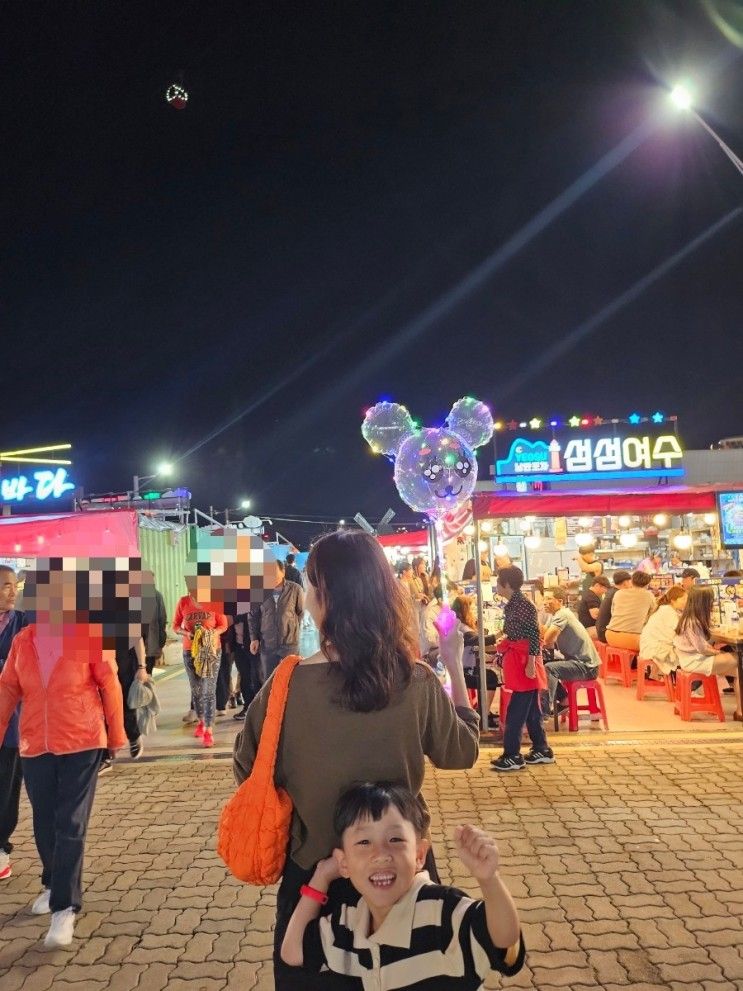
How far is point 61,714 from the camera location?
3.68 metres

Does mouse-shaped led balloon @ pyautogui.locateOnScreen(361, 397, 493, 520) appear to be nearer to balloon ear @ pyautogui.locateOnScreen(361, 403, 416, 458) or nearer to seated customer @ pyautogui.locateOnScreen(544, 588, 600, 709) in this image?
balloon ear @ pyautogui.locateOnScreen(361, 403, 416, 458)

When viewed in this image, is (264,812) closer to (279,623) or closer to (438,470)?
(279,623)

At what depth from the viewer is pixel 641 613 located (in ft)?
32.2

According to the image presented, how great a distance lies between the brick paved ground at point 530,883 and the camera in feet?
10.7

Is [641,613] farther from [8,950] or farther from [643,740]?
[8,950]

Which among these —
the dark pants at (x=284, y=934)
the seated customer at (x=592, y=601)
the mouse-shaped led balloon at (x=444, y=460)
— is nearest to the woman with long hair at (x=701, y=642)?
the mouse-shaped led balloon at (x=444, y=460)

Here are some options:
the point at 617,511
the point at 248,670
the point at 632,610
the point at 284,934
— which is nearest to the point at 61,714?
the point at 284,934

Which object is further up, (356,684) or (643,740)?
(356,684)

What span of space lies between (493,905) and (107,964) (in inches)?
103

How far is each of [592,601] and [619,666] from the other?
1.22 metres

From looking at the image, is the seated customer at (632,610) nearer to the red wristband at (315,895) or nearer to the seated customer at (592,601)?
the seated customer at (592,601)

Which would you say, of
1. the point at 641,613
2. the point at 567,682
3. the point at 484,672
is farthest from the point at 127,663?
the point at 641,613

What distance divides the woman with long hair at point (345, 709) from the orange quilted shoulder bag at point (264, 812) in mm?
34

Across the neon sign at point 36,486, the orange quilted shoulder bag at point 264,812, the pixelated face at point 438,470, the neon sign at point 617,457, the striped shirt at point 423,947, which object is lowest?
the striped shirt at point 423,947
